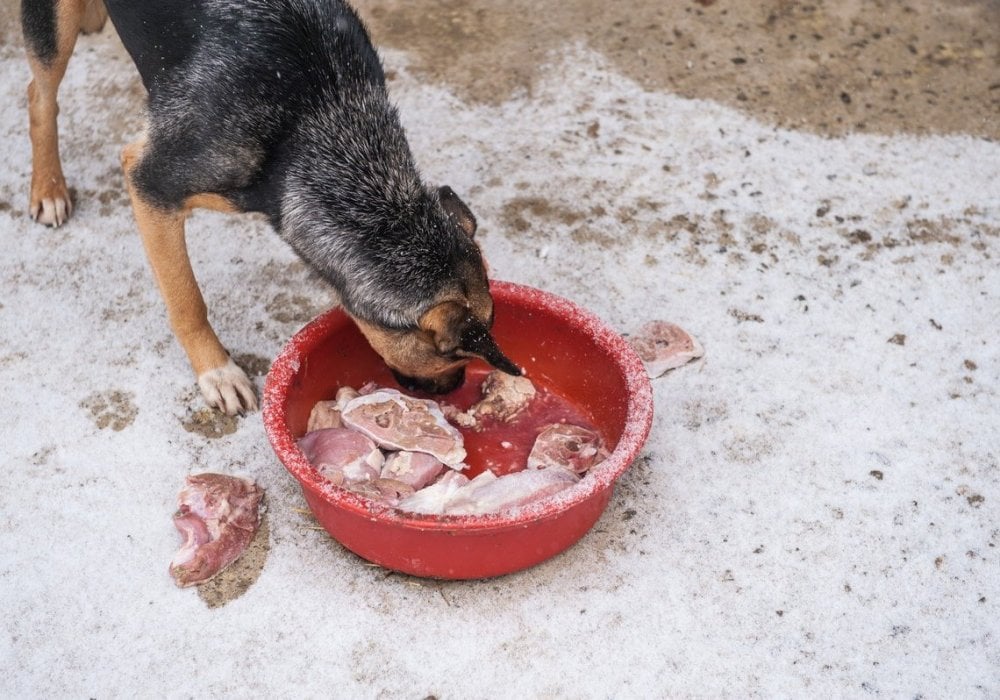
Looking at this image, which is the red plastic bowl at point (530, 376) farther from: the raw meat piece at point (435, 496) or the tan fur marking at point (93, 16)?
the tan fur marking at point (93, 16)

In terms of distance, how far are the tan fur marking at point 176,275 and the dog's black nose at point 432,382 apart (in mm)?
928

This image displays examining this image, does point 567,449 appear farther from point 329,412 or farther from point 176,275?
point 176,275

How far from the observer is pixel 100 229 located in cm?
552

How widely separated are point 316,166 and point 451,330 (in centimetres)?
84

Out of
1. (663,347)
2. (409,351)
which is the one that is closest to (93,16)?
(409,351)

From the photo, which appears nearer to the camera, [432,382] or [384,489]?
[384,489]

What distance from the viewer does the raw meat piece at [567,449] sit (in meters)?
4.13

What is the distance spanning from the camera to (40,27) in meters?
5.04

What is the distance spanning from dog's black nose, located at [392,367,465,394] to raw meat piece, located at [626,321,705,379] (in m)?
0.97

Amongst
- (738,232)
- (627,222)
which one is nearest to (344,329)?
(627,222)

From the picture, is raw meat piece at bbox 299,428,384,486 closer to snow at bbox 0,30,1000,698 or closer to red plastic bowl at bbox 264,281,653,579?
red plastic bowl at bbox 264,281,653,579

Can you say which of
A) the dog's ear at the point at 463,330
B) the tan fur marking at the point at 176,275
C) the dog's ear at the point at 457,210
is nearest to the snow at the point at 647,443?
the tan fur marking at the point at 176,275

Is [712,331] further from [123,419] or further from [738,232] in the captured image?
[123,419]

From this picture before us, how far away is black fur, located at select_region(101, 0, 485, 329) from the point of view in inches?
149
